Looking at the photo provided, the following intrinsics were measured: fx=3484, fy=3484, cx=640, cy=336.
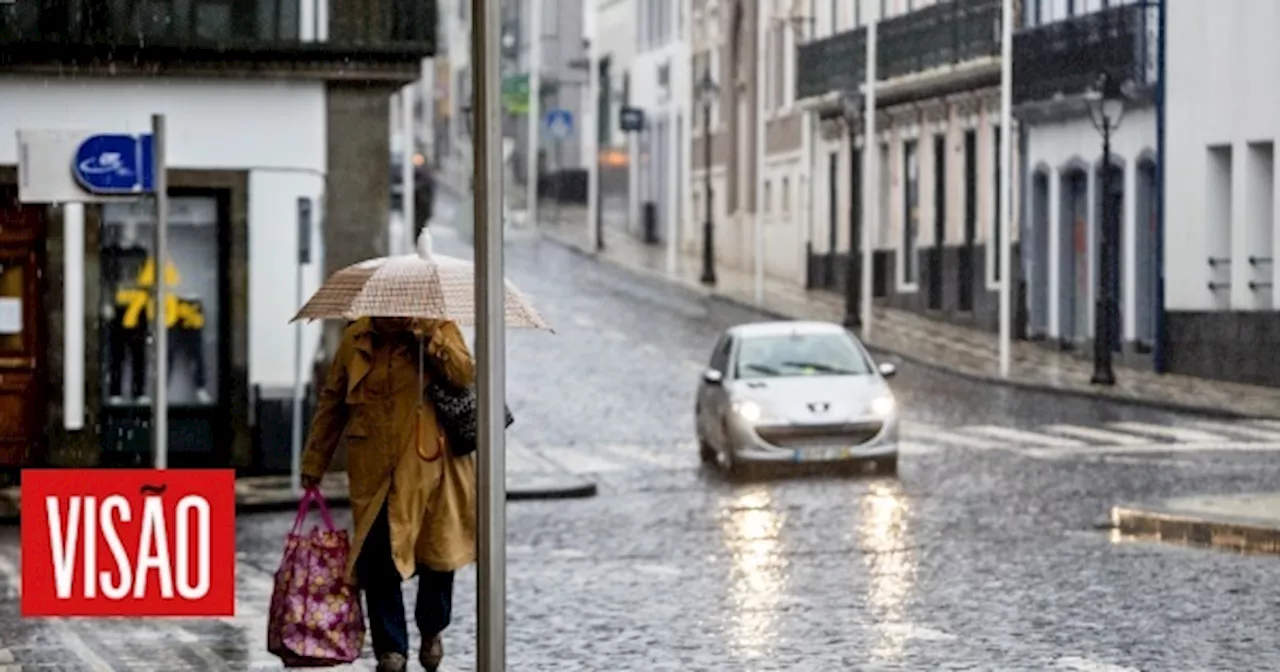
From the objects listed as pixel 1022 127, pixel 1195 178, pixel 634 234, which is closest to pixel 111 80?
pixel 1195 178

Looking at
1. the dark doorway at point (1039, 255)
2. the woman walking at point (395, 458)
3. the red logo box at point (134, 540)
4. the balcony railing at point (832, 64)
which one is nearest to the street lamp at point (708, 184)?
the balcony railing at point (832, 64)

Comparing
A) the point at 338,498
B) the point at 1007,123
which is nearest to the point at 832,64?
the point at 1007,123

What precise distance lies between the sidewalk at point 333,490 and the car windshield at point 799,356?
194 cm

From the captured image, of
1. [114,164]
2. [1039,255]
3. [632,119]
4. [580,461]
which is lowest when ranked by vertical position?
[580,461]

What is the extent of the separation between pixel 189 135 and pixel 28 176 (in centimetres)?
533

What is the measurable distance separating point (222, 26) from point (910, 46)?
88.8 feet

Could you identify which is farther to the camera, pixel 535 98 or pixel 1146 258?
pixel 535 98

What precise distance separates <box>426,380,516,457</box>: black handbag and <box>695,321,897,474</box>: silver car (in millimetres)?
16837

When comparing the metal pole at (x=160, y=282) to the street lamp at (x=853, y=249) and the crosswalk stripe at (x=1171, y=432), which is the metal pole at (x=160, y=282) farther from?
the street lamp at (x=853, y=249)

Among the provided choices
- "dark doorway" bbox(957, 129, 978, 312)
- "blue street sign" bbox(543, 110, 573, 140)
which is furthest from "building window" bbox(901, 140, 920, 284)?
"blue street sign" bbox(543, 110, 573, 140)

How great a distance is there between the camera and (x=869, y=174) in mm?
59688

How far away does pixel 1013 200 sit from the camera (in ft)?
175

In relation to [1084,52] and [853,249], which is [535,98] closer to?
[853,249]

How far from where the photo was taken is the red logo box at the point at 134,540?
43.4ft
